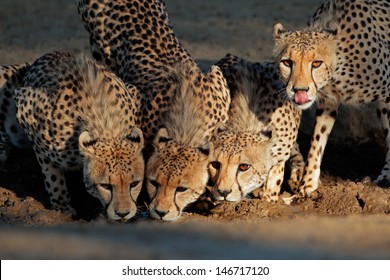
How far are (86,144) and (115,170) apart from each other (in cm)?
26

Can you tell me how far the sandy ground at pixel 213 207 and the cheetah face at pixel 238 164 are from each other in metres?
0.20

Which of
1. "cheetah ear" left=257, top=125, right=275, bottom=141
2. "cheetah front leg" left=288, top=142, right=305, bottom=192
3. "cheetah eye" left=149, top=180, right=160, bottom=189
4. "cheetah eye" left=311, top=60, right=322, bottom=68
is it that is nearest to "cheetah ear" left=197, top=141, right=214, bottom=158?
"cheetah eye" left=149, top=180, right=160, bottom=189

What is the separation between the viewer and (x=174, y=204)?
20.0ft

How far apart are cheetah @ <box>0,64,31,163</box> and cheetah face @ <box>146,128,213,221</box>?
1607 mm

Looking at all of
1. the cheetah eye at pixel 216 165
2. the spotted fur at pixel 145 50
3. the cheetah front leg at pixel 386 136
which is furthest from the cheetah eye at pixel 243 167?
the cheetah front leg at pixel 386 136

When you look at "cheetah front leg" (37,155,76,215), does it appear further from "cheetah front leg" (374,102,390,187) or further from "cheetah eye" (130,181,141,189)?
"cheetah front leg" (374,102,390,187)

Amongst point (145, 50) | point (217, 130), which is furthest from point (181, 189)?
point (145, 50)

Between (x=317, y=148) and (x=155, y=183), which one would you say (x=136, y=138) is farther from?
(x=317, y=148)

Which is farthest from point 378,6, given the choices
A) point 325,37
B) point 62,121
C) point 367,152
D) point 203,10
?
point 203,10

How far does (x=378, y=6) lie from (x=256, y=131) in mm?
1421

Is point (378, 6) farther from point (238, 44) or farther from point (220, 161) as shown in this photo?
point (238, 44)

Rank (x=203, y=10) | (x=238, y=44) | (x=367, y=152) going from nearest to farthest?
(x=367, y=152)
(x=238, y=44)
(x=203, y=10)

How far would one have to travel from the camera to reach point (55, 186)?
22.4 feet

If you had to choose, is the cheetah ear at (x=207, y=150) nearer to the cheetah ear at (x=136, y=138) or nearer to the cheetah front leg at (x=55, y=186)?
the cheetah ear at (x=136, y=138)
